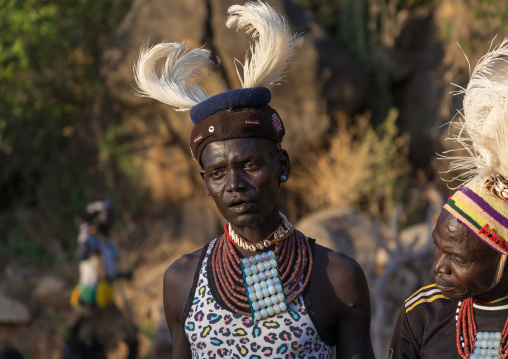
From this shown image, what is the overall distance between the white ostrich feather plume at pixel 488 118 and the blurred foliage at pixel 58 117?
9.45 meters

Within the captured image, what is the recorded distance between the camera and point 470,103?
7.52ft

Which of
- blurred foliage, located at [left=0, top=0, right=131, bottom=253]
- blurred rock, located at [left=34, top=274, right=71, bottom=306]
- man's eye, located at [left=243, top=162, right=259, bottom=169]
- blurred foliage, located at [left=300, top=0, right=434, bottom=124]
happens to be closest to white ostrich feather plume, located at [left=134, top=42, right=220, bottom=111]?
man's eye, located at [left=243, top=162, right=259, bottom=169]

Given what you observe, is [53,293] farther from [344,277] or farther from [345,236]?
[344,277]

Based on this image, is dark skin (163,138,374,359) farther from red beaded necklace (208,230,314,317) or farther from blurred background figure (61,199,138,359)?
blurred background figure (61,199,138,359)

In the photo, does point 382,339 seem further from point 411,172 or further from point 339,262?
point 411,172

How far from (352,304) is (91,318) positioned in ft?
16.0

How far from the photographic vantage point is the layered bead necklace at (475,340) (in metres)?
2.25

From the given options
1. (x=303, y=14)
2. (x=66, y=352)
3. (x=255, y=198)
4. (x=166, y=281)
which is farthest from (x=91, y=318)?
(x=303, y=14)

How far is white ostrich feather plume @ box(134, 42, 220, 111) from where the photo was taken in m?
2.61

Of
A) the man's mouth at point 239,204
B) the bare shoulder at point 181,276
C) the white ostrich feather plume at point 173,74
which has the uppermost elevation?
the white ostrich feather plume at point 173,74

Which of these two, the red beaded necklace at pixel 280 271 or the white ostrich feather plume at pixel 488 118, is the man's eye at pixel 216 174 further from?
the white ostrich feather plume at pixel 488 118

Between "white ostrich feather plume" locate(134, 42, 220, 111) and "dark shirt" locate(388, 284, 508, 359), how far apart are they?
46.8 inches

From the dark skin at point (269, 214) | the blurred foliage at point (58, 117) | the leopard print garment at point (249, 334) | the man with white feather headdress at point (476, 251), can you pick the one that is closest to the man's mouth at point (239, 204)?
the dark skin at point (269, 214)

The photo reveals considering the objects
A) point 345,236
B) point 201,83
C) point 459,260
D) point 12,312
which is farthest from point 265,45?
point 12,312
